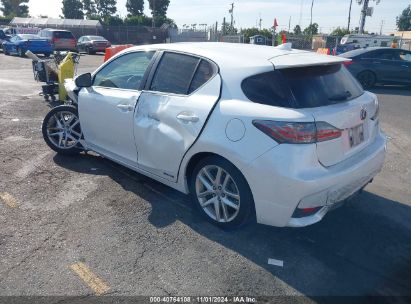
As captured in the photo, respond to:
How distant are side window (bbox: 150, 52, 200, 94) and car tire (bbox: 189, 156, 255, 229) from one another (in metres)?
0.79

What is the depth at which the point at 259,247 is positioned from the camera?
331 cm

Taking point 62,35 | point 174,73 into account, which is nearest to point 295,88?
point 174,73

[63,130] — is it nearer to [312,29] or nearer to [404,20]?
[312,29]

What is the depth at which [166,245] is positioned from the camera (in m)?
3.32

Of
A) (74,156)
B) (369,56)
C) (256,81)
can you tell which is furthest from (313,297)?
(369,56)

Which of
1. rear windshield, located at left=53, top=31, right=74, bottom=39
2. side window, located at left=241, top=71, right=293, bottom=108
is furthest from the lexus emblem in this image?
rear windshield, located at left=53, top=31, right=74, bottom=39

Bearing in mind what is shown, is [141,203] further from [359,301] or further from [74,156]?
[359,301]

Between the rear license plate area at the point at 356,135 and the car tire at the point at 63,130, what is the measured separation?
3.60 metres

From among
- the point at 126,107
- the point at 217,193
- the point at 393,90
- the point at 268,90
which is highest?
the point at 268,90

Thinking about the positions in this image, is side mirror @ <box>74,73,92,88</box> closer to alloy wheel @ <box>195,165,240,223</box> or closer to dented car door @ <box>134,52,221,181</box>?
dented car door @ <box>134,52,221,181</box>

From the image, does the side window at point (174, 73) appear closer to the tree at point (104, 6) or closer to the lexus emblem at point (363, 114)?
the lexus emblem at point (363, 114)

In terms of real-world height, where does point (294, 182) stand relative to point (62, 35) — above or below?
below

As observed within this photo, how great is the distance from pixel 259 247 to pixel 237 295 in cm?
65

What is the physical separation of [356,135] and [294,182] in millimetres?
891
